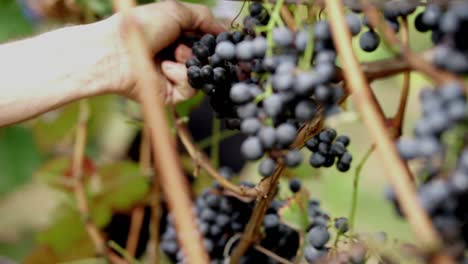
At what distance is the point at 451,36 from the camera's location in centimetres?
45

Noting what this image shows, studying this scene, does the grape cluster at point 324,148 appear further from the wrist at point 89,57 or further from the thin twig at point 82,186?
the thin twig at point 82,186

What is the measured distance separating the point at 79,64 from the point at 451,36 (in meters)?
0.56

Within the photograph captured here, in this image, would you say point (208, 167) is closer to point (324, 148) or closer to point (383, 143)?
point (324, 148)

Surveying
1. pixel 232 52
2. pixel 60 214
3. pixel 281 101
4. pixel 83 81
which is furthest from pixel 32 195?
pixel 281 101

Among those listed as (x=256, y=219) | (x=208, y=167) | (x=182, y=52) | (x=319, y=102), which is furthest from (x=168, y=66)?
(x=319, y=102)

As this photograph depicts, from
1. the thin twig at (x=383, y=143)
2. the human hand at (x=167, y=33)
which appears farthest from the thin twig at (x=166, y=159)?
the human hand at (x=167, y=33)

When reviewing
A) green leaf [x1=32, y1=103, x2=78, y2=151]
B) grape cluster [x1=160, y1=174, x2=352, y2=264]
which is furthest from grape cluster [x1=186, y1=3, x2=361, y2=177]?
green leaf [x1=32, y1=103, x2=78, y2=151]

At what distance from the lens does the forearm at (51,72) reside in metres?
0.89

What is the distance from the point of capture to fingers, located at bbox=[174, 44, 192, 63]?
2.93 ft

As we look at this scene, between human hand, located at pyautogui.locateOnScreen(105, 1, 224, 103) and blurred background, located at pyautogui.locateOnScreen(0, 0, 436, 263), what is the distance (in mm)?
49

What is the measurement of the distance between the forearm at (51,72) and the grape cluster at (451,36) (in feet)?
1.56

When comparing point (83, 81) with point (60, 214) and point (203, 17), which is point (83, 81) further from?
point (60, 214)

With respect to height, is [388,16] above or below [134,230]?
above

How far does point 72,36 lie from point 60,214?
0.50 metres
